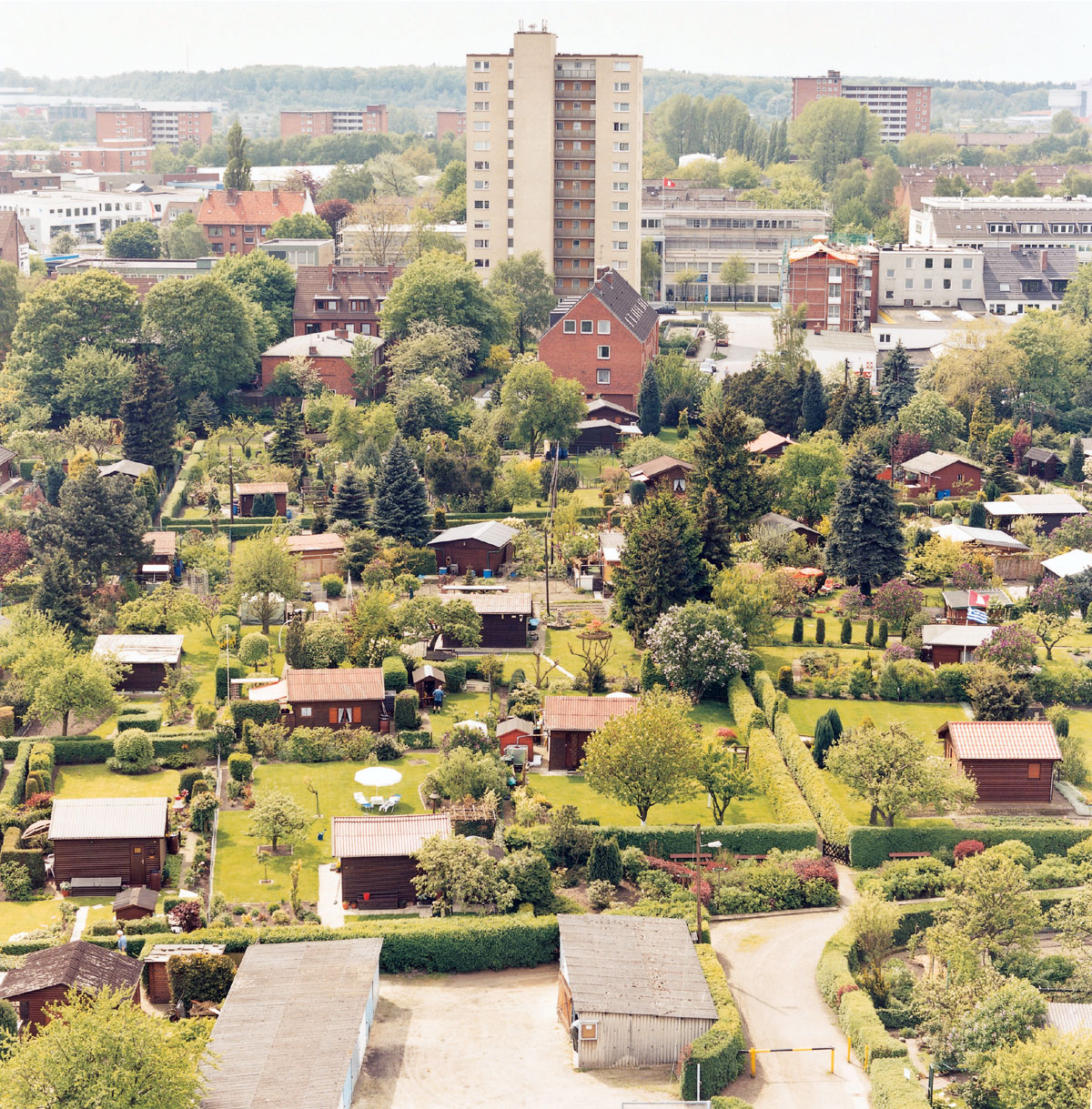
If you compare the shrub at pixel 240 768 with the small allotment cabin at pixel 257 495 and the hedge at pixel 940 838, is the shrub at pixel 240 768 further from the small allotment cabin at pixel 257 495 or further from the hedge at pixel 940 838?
the small allotment cabin at pixel 257 495

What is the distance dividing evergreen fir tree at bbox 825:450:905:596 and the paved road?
25.6 meters

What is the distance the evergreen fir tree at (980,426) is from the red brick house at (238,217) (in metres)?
88.8

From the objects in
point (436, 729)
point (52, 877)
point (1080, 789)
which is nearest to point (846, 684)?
point (1080, 789)

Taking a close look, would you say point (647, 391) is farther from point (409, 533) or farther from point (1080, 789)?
point (1080, 789)

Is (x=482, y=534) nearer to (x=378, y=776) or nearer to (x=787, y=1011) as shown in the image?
(x=378, y=776)

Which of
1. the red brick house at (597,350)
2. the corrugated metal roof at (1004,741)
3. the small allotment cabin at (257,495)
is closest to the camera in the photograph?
the corrugated metal roof at (1004,741)

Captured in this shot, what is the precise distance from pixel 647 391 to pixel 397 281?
19.8 m

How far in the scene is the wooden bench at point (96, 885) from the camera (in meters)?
48.2

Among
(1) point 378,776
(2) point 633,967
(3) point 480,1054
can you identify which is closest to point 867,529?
(1) point 378,776

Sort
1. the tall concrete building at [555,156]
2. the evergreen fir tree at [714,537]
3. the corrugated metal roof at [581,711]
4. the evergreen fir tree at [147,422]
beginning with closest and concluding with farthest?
the corrugated metal roof at [581,711], the evergreen fir tree at [714,537], the evergreen fir tree at [147,422], the tall concrete building at [555,156]

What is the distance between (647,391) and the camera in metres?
100

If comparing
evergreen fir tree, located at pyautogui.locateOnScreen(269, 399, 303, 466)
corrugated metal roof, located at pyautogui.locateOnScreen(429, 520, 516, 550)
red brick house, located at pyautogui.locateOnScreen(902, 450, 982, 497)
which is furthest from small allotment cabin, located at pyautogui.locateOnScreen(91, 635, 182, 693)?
red brick house, located at pyautogui.locateOnScreen(902, 450, 982, 497)

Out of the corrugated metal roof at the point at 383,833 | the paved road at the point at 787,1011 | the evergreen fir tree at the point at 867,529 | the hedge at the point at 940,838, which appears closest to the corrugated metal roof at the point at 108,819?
the corrugated metal roof at the point at 383,833

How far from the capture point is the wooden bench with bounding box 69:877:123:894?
4816cm
